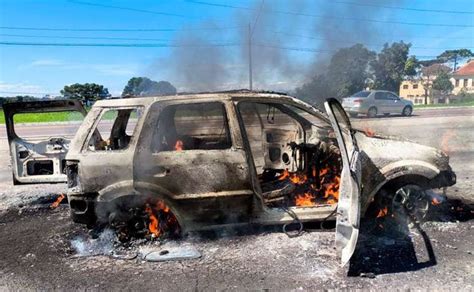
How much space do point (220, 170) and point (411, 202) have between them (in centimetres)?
224

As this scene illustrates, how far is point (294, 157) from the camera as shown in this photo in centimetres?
478

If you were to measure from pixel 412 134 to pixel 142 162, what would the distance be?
11036mm

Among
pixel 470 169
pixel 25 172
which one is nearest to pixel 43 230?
pixel 25 172

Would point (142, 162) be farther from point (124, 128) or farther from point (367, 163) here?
point (367, 163)

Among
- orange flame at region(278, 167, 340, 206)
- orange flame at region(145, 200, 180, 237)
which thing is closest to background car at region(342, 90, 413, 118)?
orange flame at region(278, 167, 340, 206)

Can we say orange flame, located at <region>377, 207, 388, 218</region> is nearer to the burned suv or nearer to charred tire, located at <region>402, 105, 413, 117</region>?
the burned suv

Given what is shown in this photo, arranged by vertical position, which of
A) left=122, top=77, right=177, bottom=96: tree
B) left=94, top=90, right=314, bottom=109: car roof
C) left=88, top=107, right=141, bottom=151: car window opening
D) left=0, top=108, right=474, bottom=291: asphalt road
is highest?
→ left=122, top=77, right=177, bottom=96: tree

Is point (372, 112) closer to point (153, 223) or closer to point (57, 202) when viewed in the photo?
point (57, 202)

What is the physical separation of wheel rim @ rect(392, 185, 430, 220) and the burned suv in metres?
0.02

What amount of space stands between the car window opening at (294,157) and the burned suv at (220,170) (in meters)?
0.01

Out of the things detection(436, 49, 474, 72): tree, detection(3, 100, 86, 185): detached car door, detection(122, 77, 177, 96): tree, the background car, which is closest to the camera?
detection(122, 77, 177, 96): tree

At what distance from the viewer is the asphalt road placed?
11.0 feet

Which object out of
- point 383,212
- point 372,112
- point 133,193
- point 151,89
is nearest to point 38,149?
point 151,89

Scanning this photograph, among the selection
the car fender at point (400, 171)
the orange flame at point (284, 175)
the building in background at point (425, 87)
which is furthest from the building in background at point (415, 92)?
the car fender at point (400, 171)
